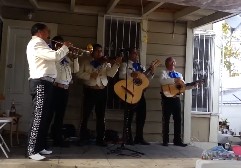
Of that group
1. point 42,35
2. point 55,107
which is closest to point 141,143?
point 55,107

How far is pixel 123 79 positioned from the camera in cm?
542

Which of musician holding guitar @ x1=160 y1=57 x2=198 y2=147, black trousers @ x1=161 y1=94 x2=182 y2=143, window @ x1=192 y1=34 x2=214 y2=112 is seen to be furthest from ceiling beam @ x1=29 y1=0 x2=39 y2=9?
window @ x1=192 y1=34 x2=214 y2=112

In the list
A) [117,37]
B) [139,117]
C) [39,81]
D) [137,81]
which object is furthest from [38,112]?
[117,37]

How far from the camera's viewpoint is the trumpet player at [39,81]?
3.95 meters

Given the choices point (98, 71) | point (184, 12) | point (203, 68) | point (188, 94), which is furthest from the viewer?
point (203, 68)

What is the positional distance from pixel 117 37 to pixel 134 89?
1.44m

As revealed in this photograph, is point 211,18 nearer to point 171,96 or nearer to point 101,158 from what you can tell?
point 171,96

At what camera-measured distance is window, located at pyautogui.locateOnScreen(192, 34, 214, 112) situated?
7.06 metres

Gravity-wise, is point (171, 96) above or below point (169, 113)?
above

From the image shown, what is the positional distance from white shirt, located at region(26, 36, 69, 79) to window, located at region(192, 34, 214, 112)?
3.83 m

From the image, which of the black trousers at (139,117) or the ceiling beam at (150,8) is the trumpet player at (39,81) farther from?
the ceiling beam at (150,8)

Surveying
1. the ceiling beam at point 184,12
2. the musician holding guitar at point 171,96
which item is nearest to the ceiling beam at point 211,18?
the ceiling beam at point 184,12

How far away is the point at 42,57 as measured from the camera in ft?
12.9

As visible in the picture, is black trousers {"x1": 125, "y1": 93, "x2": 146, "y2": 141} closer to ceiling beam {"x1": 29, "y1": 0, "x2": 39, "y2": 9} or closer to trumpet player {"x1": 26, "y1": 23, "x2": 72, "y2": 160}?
trumpet player {"x1": 26, "y1": 23, "x2": 72, "y2": 160}
